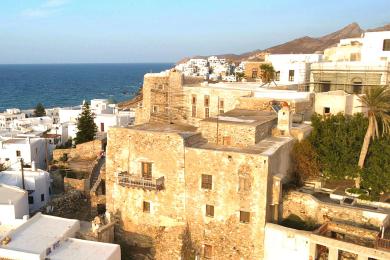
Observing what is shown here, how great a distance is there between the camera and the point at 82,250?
18.1 metres

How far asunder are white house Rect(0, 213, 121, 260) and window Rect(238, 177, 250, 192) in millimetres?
6203

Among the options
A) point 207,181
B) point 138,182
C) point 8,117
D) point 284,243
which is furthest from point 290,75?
point 8,117

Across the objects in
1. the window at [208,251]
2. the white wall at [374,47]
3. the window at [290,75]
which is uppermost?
the white wall at [374,47]

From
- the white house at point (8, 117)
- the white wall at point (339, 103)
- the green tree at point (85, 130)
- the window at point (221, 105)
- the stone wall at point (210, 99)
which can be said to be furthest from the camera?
the white house at point (8, 117)

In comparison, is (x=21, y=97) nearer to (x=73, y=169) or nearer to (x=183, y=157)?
(x=73, y=169)

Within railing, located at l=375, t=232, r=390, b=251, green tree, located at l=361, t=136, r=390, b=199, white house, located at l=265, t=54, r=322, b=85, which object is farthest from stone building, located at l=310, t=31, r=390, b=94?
railing, located at l=375, t=232, r=390, b=251

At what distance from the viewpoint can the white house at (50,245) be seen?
56.3 ft

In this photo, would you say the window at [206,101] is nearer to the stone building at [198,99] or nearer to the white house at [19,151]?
the stone building at [198,99]

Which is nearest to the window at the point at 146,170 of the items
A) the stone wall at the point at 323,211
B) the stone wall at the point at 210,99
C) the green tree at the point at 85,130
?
the stone wall at the point at 323,211

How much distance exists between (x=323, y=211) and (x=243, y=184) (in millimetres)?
3932

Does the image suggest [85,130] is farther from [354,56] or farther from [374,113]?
[374,113]

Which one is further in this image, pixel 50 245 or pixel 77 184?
pixel 77 184

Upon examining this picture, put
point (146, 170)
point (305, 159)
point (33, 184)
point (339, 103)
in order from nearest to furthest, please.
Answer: point (146, 170) < point (305, 159) < point (339, 103) < point (33, 184)

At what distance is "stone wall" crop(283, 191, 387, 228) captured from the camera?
59.0 feet
